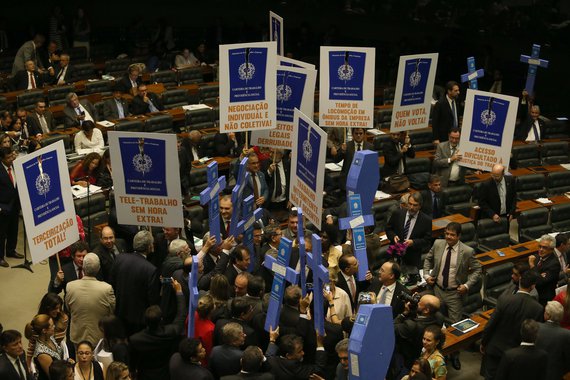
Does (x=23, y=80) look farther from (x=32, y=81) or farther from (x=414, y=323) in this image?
(x=414, y=323)

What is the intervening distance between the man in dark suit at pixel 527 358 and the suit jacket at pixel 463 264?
2.07 metres

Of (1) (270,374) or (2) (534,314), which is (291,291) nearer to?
(1) (270,374)

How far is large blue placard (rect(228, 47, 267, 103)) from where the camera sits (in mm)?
11727

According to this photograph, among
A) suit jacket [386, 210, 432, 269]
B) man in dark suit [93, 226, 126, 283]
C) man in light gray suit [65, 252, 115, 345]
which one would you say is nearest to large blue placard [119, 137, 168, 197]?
man in dark suit [93, 226, 126, 283]

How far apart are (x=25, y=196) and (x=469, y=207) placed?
724cm

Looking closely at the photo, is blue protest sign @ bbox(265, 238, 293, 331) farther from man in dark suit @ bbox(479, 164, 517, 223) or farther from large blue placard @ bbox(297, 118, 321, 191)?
man in dark suit @ bbox(479, 164, 517, 223)

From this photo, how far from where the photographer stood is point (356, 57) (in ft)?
42.8

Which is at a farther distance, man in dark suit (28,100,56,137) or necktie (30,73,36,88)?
necktie (30,73,36,88)

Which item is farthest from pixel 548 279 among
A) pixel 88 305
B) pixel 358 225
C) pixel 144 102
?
pixel 144 102

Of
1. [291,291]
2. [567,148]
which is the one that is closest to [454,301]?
[291,291]

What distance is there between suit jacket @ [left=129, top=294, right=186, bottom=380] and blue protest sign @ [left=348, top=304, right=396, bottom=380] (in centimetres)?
200

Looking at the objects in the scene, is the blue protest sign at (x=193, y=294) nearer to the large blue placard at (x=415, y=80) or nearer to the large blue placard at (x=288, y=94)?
the large blue placard at (x=288, y=94)

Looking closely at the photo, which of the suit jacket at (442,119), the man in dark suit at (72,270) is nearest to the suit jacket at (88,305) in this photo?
the man in dark suit at (72,270)

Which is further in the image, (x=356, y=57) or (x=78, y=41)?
(x=78, y=41)
